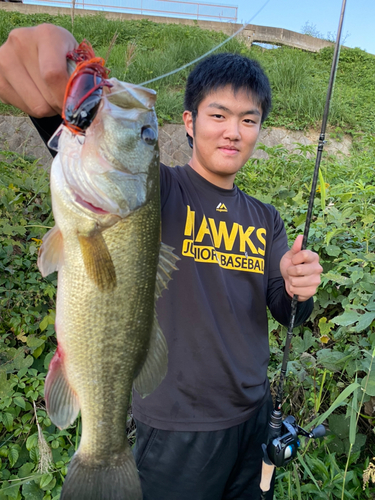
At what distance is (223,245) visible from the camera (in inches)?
82.4

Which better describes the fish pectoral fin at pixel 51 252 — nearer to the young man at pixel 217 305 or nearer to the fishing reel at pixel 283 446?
the young man at pixel 217 305

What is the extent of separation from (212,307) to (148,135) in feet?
3.32

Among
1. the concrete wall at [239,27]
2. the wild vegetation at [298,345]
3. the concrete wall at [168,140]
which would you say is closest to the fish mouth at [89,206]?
the wild vegetation at [298,345]

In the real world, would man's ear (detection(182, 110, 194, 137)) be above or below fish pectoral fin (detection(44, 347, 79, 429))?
above

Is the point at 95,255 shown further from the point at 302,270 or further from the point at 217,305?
the point at 302,270

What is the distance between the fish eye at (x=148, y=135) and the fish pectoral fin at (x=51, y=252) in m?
0.48

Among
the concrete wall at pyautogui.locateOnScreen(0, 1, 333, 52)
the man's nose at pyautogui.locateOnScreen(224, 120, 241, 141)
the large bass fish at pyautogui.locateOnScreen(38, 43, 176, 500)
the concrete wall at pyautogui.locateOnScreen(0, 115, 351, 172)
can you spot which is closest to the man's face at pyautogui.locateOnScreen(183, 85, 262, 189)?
the man's nose at pyautogui.locateOnScreen(224, 120, 241, 141)

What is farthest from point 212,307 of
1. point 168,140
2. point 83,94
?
point 168,140

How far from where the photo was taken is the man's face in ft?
6.96

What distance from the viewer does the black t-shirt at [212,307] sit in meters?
1.86

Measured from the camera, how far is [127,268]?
1.34m

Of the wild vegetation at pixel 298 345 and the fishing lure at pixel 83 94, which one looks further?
the wild vegetation at pixel 298 345

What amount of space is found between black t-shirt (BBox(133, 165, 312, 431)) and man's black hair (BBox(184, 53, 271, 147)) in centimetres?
50

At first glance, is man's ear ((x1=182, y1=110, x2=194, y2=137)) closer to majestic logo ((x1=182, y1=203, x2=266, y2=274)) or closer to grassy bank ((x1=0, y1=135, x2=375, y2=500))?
majestic logo ((x1=182, y1=203, x2=266, y2=274))
